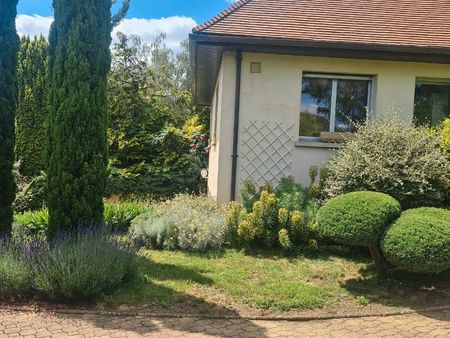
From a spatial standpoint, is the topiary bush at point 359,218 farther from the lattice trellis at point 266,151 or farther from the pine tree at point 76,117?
the pine tree at point 76,117

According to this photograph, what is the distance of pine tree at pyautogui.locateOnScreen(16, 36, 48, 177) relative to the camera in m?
13.4

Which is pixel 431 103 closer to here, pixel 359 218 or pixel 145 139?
pixel 359 218

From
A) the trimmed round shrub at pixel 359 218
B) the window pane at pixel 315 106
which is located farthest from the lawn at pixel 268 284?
the window pane at pixel 315 106

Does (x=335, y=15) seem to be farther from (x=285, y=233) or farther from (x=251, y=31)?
(x=285, y=233)

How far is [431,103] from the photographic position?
935 cm

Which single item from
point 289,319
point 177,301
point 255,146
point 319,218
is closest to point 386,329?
point 289,319

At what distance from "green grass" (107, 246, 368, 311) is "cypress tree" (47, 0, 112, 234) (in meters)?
1.30

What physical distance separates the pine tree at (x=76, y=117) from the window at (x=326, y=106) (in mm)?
4331

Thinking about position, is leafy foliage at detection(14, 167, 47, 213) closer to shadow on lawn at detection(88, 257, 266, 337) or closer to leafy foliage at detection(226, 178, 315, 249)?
leafy foliage at detection(226, 178, 315, 249)

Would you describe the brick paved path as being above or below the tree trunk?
below

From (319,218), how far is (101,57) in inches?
153

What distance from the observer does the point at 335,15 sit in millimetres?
9555

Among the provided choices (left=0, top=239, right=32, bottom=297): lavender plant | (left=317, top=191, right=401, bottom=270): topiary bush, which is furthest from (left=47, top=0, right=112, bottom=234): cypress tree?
(left=317, top=191, right=401, bottom=270): topiary bush

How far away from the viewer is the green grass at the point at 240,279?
17.3ft
